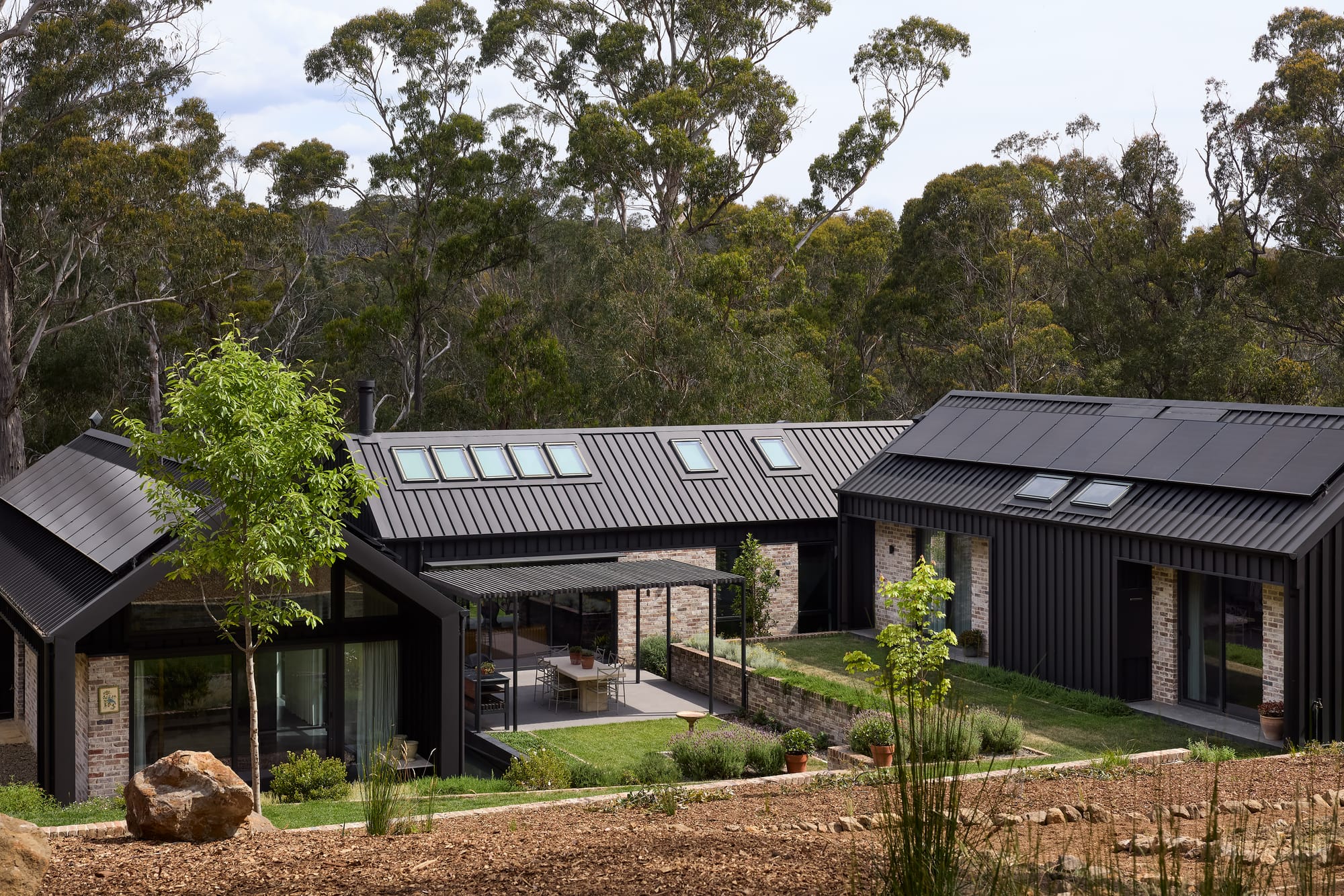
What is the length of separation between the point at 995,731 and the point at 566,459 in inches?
406

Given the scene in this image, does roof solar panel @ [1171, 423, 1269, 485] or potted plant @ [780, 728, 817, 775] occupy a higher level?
roof solar panel @ [1171, 423, 1269, 485]

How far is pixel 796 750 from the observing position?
47.7 feet

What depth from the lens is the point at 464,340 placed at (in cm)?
4338

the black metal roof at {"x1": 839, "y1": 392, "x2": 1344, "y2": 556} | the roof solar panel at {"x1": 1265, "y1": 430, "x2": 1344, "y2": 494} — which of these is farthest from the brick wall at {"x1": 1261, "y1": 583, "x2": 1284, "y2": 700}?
the roof solar panel at {"x1": 1265, "y1": 430, "x2": 1344, "y2": 494}

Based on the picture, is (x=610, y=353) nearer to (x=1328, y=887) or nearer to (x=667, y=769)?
(x=667, y=769)

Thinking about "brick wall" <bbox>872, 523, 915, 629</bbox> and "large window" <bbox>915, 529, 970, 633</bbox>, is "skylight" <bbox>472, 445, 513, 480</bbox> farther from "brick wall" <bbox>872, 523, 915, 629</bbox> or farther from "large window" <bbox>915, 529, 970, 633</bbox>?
"large window" <bbox>915, 529, 970, 633</bbox>

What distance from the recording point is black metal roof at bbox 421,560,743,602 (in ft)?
57.4

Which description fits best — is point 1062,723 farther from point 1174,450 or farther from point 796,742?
point 1174,450

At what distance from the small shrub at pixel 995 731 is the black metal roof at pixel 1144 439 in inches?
180

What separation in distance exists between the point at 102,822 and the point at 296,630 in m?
4.62

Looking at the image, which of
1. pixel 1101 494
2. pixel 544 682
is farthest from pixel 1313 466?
pixel 544 682

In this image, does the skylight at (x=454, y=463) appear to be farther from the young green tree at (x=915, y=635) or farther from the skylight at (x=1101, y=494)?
the skylight at (x=1101, y=494)

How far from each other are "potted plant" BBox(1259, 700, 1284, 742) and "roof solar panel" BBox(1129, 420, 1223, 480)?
3.39 m

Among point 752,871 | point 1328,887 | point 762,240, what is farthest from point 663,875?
point 762,240
